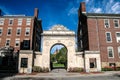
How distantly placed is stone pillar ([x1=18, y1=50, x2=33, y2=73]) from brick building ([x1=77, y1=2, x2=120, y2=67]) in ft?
44.5

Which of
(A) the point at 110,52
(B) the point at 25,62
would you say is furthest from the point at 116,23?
(B) the point at 25,62

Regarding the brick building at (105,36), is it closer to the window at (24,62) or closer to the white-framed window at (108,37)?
the white-framed window at (108,37)

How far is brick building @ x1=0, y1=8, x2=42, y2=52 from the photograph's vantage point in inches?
1359

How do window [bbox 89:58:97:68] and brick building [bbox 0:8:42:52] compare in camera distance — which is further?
brick building [bbox 0:8:42:52]

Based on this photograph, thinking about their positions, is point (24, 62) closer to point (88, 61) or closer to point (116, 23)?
point (88, 61)

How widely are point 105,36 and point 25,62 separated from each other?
63.1ft

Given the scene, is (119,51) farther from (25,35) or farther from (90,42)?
(25,35)

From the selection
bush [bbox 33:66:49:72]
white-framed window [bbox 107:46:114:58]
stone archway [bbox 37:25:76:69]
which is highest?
stone archway [bbox 37:25:76:69]

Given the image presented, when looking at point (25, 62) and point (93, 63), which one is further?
point (93, 63)

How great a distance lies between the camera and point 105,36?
30.3 m

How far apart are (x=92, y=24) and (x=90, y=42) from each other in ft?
15.2

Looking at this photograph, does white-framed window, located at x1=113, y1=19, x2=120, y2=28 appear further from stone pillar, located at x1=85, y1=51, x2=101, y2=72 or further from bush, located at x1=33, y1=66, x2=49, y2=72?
bush, located at x1=33, y1=66, x2=49, y2=72

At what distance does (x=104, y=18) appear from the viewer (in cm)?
3147

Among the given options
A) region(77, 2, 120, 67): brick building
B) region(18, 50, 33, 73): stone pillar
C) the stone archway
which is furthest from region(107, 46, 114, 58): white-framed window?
region(18, 50, 33, 73): stone pillar
